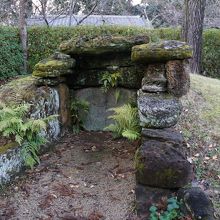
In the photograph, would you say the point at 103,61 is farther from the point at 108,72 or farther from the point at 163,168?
the point at 163,168

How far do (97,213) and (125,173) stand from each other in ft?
2.77

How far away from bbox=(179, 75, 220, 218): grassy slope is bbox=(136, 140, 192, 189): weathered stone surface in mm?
529

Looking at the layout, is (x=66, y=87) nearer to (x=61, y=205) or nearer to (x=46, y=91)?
(x=46, y=91)

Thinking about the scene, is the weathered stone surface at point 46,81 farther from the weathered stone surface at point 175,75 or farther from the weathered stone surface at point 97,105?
the weathered stone surface at point 175,75

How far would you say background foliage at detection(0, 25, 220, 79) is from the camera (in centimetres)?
966

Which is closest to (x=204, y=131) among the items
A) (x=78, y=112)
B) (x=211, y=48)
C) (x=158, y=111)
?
(x=158, y=111)

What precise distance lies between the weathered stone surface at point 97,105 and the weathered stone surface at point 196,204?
8.48 feet

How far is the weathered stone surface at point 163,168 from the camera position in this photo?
11.8 feet

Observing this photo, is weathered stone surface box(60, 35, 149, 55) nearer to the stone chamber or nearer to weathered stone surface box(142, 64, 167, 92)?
the stone chamber

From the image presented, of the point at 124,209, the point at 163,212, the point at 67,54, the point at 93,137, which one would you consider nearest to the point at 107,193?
the point at 124,209

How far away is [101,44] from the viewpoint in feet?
17.8

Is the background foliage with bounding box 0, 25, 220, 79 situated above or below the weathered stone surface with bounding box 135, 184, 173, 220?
above

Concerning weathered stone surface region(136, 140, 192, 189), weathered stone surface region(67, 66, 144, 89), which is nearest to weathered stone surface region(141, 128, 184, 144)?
weathered stone surface region(136, 140, 192, 189)

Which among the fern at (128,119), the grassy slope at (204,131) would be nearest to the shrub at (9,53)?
the fern at (128,119)
